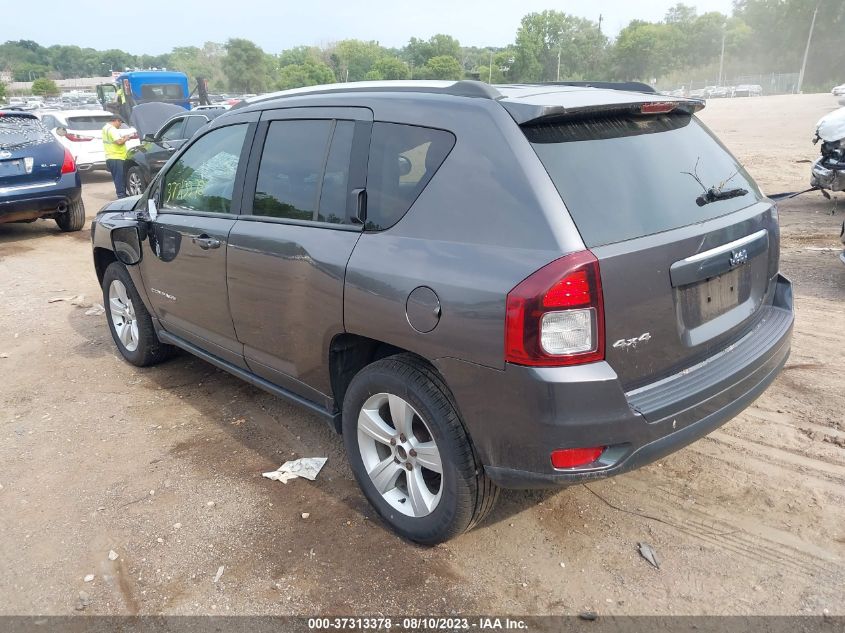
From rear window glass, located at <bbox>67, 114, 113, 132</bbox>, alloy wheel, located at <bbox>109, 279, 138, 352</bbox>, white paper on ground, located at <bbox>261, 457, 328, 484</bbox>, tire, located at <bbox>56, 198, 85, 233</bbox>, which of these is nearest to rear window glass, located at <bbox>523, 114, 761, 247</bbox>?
white paper on ground, located at <bbox>261, 457, 328, 484</bbox>

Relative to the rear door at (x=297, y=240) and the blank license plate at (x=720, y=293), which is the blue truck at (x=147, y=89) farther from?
the blank license plate at (x=720, y=293)

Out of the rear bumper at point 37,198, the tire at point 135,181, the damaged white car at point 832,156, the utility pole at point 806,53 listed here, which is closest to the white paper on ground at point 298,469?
the damaged white car at point 832,156

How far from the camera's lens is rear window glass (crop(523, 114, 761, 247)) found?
7.89 feet

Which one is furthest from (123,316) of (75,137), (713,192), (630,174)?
(75,137)

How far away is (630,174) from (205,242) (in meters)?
2.37

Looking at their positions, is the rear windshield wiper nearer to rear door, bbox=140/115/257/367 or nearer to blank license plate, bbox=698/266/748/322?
blank license plate, bbox=698/266/748/322

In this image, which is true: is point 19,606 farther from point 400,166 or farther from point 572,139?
point 572,139

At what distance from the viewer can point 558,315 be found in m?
2.25

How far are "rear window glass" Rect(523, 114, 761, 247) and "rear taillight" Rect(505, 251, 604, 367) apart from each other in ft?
0.49

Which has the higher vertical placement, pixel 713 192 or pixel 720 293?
pixel 713 192

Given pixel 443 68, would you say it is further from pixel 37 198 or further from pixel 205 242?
pixel 205 242

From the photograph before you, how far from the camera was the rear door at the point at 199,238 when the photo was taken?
3689 mm

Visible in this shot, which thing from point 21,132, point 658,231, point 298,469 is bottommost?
point 298,469

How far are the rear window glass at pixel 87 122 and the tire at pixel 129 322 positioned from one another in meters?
12.8
